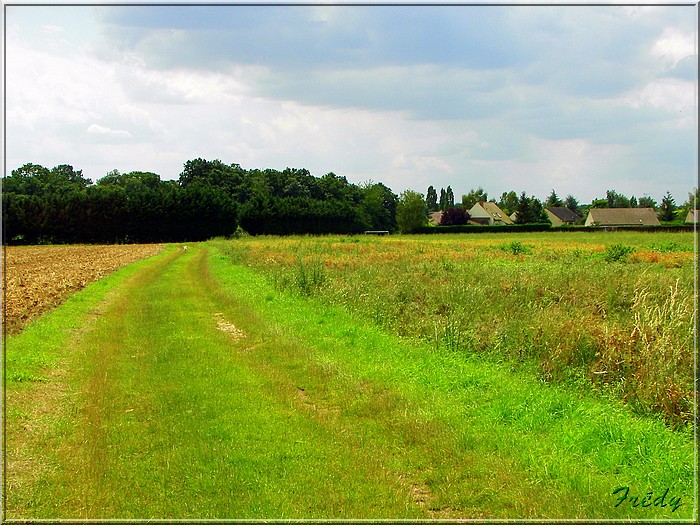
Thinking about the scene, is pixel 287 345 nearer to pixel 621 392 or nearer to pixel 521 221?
pixel 621 392

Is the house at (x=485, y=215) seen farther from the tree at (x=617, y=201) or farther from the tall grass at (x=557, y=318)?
the tall grass at (x=557, y=318)

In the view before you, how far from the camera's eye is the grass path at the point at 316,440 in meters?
5.12

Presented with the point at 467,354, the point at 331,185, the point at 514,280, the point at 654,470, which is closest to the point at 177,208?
the point at 331,185

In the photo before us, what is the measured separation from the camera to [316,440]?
21.4ft

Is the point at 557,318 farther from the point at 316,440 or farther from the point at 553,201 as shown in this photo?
the point at 553,201

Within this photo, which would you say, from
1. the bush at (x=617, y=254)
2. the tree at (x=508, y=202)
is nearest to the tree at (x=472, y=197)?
the tree at (x=508, y=202)

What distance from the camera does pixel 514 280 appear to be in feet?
59.2

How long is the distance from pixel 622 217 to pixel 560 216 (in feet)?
77.1

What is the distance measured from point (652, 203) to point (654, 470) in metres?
159

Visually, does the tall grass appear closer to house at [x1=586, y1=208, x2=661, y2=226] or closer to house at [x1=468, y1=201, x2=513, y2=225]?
house at [x1=586, y1=208, x2=661, y2=226]

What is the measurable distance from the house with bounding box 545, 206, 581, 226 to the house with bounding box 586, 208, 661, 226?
18.5 meters

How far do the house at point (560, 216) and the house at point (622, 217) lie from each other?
18527mm

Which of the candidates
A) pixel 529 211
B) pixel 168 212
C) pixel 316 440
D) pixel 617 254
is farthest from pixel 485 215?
pixel 316 440

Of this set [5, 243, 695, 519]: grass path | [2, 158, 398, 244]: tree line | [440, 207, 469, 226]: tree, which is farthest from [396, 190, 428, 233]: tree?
[5, 243, 695, 519]: grass path
